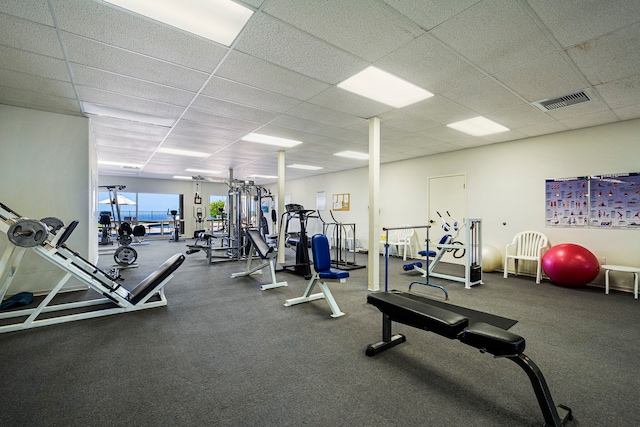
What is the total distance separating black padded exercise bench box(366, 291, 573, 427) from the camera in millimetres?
1517

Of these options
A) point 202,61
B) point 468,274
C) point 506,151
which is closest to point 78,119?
point 202,61

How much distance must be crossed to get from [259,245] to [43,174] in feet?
10.2

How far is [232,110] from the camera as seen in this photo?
12.5 ft

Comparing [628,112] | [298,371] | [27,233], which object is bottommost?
[298,371]

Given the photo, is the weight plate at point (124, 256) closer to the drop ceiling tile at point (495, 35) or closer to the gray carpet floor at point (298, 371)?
the gray carpet floor at point (298, 371)

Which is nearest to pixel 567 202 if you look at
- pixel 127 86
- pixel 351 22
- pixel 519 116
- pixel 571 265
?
pixel 571 265

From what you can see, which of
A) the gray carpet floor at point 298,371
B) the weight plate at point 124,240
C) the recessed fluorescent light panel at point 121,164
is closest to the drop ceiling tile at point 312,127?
the gray carpet floor at point 298,371

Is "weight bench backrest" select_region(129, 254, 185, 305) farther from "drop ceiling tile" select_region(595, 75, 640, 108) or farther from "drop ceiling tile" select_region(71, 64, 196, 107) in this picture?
"drop ceiling tile" select_region(595, 75, 640, 108)

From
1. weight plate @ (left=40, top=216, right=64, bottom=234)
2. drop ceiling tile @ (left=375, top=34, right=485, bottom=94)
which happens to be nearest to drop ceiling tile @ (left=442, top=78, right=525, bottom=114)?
drop ceiling tile @ (left=375, top=34, right=485, bottom=94)

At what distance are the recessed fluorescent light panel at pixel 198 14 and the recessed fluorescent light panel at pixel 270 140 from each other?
2.88m

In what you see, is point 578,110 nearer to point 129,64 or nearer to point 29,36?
point 129,64

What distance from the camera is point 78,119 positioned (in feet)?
13.5

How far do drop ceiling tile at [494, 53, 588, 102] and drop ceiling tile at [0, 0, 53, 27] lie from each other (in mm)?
3809

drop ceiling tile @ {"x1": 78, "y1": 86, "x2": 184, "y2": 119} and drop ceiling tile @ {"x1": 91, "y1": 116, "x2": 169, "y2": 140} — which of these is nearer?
drop ceiling tile @ {"x1": 78, "y1": 86, "x2": 184, "y2": 119}
